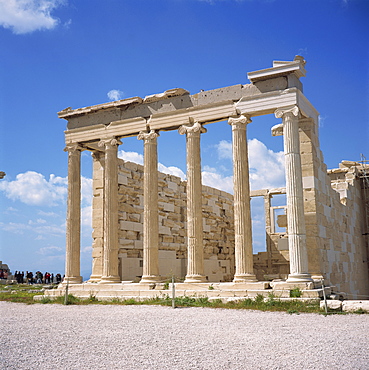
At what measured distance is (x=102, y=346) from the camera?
845cm

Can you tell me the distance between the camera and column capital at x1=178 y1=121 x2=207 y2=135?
57.2ft

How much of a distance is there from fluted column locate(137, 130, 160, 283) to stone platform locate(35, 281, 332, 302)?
0.66 m

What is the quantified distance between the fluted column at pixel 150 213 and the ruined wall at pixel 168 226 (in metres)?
2.97

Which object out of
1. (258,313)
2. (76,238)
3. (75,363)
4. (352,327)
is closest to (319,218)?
(258,313)

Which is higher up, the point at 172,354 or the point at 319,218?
the point at 319,218

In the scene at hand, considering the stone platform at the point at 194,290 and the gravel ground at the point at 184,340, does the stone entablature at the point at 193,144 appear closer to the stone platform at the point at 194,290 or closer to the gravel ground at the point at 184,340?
the stone platform at the point at 194,290

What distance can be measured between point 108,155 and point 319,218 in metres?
8.26

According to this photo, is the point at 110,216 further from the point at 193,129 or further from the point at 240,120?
the point at 240,120

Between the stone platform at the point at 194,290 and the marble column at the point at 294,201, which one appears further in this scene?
the marble column at the point at 294,201

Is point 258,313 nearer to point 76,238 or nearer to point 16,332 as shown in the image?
point 16,332

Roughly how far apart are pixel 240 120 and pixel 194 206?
3369 mm

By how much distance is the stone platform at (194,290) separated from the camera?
14586 mm

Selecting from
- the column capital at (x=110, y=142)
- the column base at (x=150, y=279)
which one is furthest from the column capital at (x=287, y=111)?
the column base at (x=150, y=279)

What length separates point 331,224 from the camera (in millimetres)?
18938
